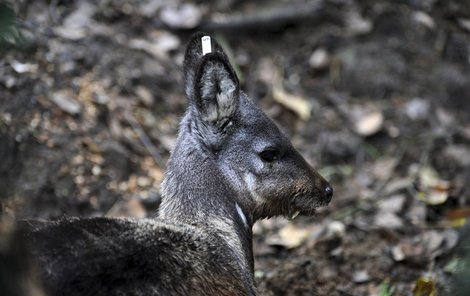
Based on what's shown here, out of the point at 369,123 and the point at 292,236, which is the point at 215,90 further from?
the point at 369,123

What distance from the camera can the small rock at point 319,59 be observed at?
33.0 feet

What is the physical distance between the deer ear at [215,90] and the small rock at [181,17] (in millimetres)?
4283

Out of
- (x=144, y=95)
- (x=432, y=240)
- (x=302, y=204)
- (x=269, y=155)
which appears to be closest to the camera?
(x=269, y=155)

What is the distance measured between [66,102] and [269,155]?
117 inches

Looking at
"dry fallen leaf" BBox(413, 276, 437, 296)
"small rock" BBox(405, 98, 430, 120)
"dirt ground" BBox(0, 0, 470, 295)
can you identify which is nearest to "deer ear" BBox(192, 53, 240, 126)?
"dirt ground" BBox(0, 0, 470, 295)

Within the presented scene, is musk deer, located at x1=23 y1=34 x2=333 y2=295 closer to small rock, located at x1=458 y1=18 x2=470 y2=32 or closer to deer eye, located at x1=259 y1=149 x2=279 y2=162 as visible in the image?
deer eye, located at x1=259 y1=149 x2=279 y2=162

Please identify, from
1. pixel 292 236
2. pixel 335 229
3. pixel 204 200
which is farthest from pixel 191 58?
pixel 335 229

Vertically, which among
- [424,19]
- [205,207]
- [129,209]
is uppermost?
[424,19]

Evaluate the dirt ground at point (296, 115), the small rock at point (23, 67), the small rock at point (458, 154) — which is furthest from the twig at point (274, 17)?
the small rock at point (23, 67)

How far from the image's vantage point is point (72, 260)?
4242 mm

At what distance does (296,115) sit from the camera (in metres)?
9.44

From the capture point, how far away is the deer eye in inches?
225

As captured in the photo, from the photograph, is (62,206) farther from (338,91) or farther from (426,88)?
(426,88)

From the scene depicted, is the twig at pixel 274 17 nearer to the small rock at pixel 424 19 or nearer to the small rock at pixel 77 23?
the small rock at pixel 424 19
